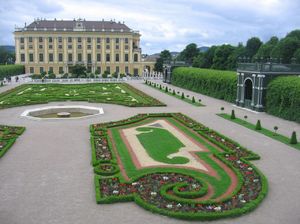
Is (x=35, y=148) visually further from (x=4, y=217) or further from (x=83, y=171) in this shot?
(x=4, y=217)

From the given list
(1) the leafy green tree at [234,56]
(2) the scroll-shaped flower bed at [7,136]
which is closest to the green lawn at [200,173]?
(2) the scroll-shaped flower bed at [7,136]

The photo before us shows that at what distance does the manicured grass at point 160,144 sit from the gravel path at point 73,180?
359 cm

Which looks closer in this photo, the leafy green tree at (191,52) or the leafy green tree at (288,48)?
the leafy green tree at (288,48)

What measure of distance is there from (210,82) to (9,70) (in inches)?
2020

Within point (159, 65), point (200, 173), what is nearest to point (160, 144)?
point (200, 173)

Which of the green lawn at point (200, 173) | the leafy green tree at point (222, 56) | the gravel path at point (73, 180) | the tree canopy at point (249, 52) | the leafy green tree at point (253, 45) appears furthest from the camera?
the leafy green tree at point (222, 56)

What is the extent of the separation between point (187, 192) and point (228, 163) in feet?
15.4

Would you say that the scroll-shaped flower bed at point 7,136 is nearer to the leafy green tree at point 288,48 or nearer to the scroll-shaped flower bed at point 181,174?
the scroll-shaped flower bed at point 181,174

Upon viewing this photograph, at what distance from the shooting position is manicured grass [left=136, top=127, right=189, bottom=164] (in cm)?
1909

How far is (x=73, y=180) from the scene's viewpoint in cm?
1555

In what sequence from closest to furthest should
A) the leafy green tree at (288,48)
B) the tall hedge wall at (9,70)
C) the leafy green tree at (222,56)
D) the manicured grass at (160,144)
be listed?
the manicured grass at (160,144), the leafy green tree at (288,48), the tall hedge wall at (9,70), the leafy green tree at (222,56)

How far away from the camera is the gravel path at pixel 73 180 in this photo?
12.1m

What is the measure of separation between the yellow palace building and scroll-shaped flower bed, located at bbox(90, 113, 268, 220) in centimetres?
8239

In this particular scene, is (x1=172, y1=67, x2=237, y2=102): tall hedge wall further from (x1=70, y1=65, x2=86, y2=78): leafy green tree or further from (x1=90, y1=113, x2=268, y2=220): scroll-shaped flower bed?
(x1=70, y1=65, x2=86, y2=78): leafy green tree
